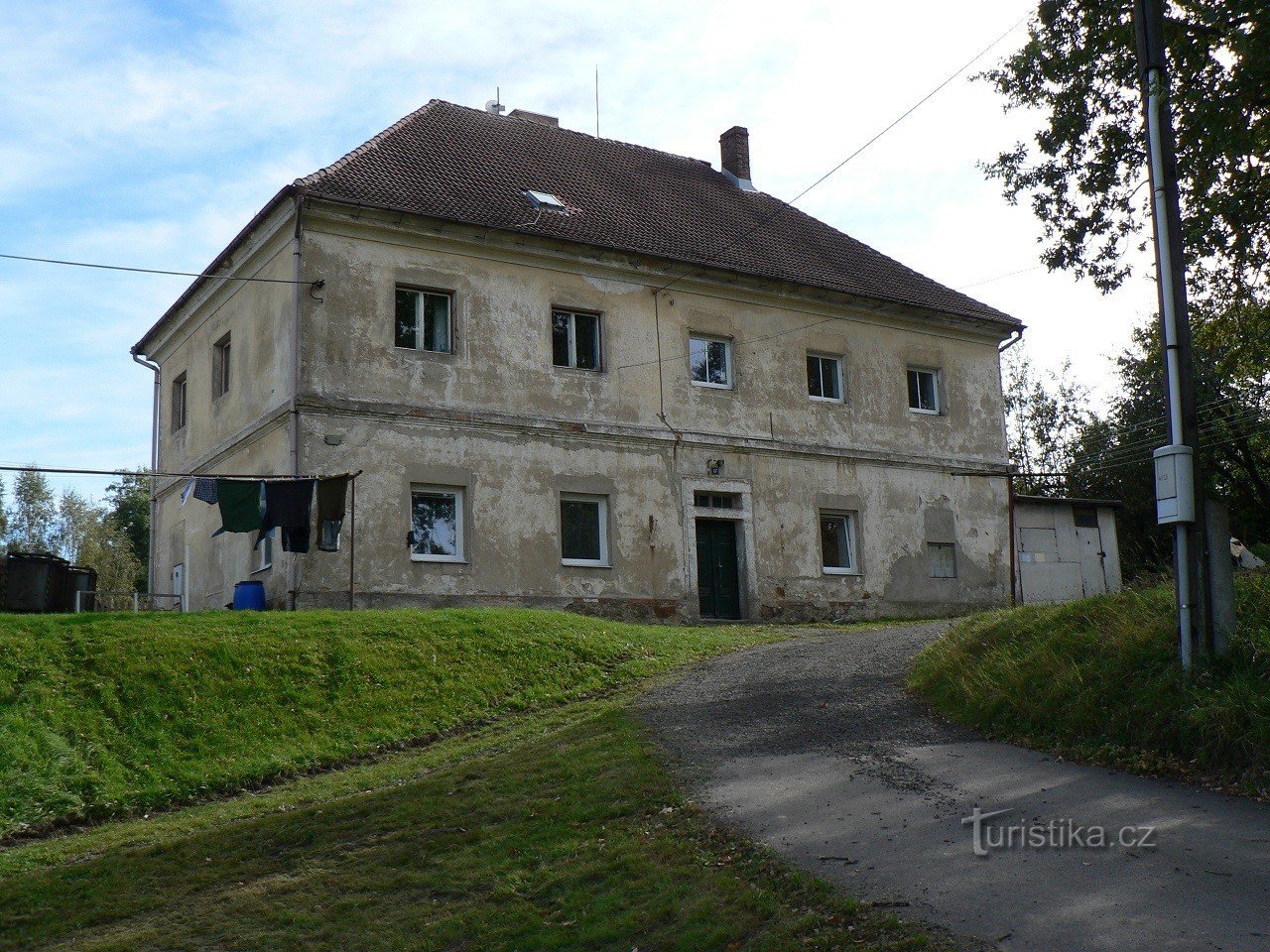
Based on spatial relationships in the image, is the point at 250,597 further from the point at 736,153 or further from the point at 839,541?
the point at 736,153

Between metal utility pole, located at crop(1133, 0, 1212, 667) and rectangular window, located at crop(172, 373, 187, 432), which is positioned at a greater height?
rectangular window, located at crop(172, 373, 187, 432)

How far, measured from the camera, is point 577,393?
24344mm

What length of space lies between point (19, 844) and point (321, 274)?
12230 mm

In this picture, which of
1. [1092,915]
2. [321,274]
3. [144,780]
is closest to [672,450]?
[321,274]

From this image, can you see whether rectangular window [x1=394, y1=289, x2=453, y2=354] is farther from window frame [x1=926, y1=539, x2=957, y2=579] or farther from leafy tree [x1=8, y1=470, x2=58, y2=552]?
leafy tree [x1=8, y1=470, x2=58, y2=552]

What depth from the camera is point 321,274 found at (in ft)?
72.1

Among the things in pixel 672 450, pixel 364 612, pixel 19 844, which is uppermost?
pixel 672 450

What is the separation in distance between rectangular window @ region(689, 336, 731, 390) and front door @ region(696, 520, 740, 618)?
9.63ft

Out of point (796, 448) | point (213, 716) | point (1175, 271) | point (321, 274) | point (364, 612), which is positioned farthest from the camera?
point (796, 448)

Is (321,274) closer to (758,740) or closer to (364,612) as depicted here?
(364,612)

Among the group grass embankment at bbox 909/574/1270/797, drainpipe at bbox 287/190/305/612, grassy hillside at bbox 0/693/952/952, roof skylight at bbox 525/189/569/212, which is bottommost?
grassy hillside at bbox 0/693/952/952

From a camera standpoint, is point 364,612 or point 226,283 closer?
point 364,612

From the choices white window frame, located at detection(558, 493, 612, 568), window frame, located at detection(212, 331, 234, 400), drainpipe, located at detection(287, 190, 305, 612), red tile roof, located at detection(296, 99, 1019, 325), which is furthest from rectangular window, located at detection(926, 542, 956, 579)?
window frame, located at detection(212, 331, 234, 400)

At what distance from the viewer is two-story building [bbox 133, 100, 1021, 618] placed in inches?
869
